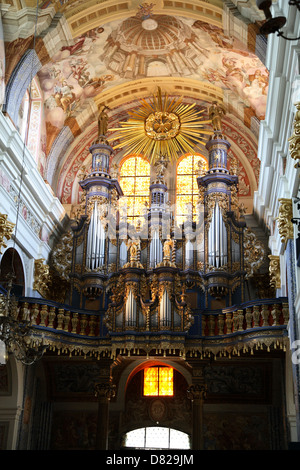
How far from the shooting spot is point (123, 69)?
18.9m

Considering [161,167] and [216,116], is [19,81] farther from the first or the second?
[216,116]

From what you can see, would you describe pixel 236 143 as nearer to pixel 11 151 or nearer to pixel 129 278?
pixel 129 278

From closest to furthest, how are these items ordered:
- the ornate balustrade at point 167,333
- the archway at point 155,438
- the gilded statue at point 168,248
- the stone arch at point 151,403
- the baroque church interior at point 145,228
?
1. the ornate balustrade at point 167,333
2. the baroque church interior at point 145,228
3. the gilded statue at point 168,248
4. the archway at point 155,438
5. the stone arch at point 151,403

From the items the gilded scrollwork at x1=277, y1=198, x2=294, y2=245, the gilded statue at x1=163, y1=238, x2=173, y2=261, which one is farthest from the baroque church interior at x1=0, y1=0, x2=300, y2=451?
the gilded statue at x1=163, y1=238, x2=173, y2=261

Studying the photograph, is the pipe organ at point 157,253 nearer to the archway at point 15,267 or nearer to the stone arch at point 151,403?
the archway at point 15,267

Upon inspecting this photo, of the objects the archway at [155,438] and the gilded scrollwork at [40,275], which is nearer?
the gilded scrollwork at [40,275]

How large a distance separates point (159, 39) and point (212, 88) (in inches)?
92.7

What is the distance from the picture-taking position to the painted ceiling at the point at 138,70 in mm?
16578

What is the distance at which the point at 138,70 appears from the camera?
1909 cm

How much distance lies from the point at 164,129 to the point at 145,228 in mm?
3927

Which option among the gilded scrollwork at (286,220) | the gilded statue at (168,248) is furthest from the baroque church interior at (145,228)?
the gilded statue at (168,248)

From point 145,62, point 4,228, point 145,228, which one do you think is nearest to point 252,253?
point 145,228

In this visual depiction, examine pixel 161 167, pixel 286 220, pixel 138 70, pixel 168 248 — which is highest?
pixel 138 70

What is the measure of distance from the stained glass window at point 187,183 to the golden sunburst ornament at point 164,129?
349mm
